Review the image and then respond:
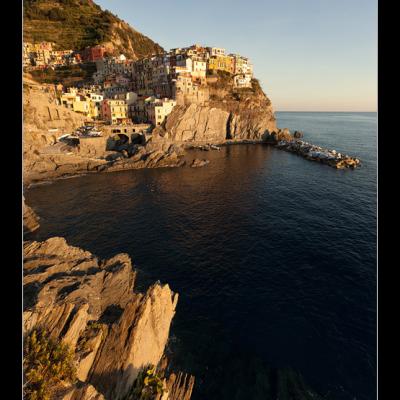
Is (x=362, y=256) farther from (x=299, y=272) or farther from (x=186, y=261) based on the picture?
(x=186, y=261)

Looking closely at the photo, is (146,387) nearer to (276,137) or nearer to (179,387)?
(179,387)

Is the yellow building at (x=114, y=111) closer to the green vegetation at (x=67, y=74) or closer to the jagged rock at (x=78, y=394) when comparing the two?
the green vegetation at (x=67, y=74)

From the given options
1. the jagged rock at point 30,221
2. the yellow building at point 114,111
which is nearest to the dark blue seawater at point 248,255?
the jagged rock at point 30,221

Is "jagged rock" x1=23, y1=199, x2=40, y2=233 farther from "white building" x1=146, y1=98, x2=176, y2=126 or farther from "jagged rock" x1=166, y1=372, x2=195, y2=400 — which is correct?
"white building" x1=146, y1=98, x2=176, y2=126

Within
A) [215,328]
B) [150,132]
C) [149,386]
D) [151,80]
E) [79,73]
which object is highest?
[79,73]
